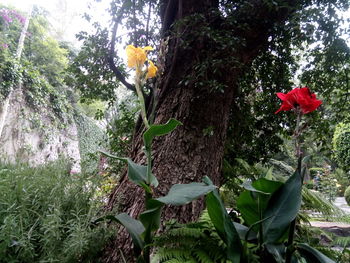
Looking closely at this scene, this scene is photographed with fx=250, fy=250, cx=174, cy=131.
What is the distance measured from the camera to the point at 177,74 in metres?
1.54

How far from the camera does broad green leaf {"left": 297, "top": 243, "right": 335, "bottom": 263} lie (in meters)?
0.58

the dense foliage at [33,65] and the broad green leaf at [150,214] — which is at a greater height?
the dense foliage at [33,65]

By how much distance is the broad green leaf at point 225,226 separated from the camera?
61 cm

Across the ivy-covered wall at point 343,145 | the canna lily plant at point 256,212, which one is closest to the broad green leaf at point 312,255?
the canna lily plant at point 256,212

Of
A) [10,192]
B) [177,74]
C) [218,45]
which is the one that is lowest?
[10,192]

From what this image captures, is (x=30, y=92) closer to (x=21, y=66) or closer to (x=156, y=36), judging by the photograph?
(x=21, y=66)

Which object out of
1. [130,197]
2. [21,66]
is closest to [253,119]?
[130,197]

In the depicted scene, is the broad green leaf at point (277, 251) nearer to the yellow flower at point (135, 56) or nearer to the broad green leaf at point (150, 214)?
the broad green leaf at point (150, 214)

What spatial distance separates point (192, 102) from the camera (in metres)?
1.44

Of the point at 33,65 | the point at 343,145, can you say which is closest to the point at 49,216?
the point at 343,145

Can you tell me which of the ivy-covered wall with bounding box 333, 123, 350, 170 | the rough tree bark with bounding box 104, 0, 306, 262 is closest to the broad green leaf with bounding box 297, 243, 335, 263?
the rough tree bark with bounding box 104, 0, 306, 262

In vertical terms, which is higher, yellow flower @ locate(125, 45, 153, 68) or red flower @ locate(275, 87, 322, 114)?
yellow flower @ locate(125, 45, 153, 68)

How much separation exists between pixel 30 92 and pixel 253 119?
5915 mm

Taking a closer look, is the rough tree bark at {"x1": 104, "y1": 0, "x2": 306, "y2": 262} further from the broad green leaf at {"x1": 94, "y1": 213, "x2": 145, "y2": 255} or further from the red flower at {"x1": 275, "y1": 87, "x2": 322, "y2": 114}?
the red flower at {"x1": 275, "y1": 87, "x2": 322, "y2": 114}
